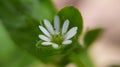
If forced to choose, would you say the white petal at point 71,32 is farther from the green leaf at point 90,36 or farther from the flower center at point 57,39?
the green leaf at point 90,36

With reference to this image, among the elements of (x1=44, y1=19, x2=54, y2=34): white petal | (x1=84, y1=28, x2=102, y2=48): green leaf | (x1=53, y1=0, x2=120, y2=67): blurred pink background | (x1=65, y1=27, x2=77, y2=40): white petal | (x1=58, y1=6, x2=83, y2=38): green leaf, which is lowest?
(x1=65, y1=27, x2=77, y2=40): white petal

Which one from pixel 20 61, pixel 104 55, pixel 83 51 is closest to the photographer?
pixel 83 51

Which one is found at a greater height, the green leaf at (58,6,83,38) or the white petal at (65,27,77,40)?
the green leaf at (58,6,83,38)

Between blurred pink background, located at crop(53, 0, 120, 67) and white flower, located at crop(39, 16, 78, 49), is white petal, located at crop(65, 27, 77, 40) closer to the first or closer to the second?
white flower, located at crop(39, 16, 78, 49)

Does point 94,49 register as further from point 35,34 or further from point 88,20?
point 35,34

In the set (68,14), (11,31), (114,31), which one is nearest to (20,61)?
(11,31)

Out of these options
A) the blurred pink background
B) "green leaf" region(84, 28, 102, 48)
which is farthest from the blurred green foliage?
the blurred pink background

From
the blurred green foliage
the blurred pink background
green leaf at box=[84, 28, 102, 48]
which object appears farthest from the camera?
the blurred pink background
